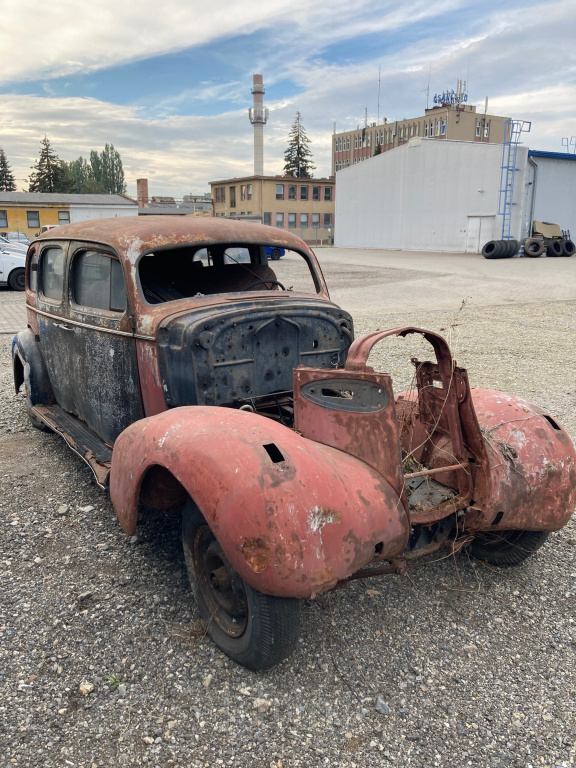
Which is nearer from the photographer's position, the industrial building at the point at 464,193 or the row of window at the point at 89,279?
the row of window at the point at 89,279

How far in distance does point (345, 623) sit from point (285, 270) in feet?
66.2

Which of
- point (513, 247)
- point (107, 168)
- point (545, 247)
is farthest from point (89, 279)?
point (107, 168)

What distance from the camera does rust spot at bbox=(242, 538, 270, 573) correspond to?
2.28 metres

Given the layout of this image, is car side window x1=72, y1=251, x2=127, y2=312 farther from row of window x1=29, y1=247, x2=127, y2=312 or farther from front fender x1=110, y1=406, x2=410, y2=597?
front fender x1=110, y1=406, x2=410, y2=597

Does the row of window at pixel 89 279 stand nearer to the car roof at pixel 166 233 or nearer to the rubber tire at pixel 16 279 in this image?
the car roof at pixel 166 233

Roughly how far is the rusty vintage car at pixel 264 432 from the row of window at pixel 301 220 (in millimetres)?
50971

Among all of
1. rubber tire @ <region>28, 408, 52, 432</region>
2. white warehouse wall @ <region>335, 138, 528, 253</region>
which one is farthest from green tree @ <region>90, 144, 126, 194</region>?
rubber tire @ <region>28, 408, 52, 432</region>

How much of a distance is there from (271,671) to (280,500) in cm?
88

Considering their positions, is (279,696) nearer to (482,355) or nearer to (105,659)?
(105,659)

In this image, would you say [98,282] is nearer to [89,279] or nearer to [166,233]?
[89,279]

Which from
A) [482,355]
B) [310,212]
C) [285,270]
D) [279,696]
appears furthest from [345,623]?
[310,212]

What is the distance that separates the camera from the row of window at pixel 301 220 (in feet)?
179

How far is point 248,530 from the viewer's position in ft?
7.59

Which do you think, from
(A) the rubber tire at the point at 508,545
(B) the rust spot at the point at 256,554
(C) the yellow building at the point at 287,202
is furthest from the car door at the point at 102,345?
(C) the yellow building at the point at 287,202
